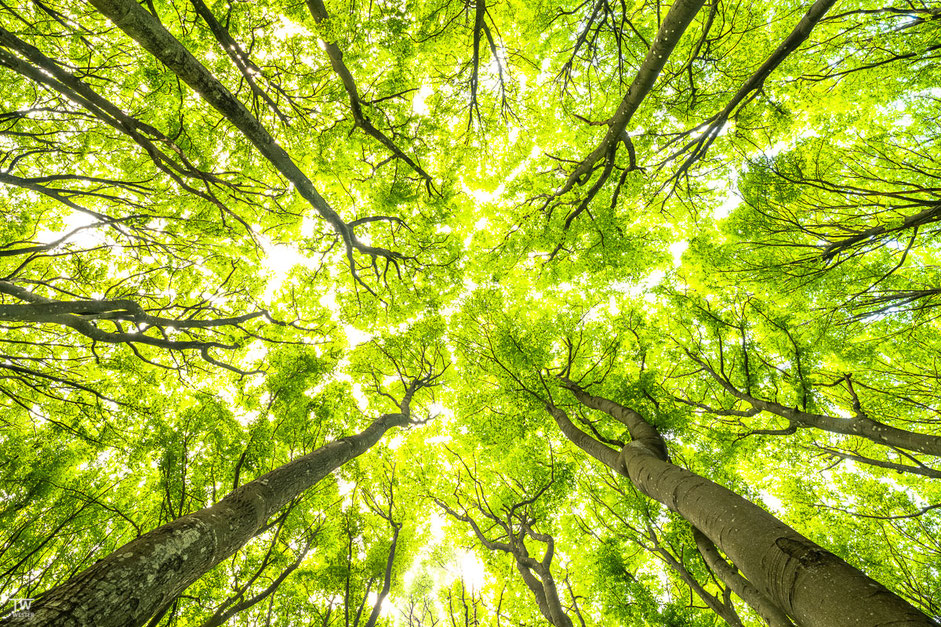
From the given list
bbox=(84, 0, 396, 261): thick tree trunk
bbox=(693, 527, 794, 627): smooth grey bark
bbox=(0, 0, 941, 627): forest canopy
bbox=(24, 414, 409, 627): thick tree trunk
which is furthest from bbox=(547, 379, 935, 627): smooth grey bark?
bbox=(84, 0, 396, 261): thick tree trunk

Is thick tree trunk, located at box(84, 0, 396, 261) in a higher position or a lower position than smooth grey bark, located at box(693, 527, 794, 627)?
higher

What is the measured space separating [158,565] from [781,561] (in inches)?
170

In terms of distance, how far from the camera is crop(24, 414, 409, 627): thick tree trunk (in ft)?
6.75

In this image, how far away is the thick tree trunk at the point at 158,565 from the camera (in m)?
2.06

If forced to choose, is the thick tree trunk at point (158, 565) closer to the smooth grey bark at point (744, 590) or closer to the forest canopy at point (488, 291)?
the forest canopy at point (488, 291)

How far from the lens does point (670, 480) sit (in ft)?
11.3

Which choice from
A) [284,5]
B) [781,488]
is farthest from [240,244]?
[781,488]

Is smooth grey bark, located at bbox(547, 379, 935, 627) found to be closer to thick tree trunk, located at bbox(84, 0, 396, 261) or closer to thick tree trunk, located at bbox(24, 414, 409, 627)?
thick tree trunk, located at bbox(24, 414, 409, 627)

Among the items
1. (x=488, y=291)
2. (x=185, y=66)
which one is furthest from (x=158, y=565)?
(x=488, y=291)

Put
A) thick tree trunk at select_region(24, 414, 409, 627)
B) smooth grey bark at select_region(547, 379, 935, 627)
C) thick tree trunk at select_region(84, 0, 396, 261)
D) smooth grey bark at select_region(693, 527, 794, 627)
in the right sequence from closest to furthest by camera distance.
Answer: smooth grey bark at select_region(547, 379, 935, 627), thick tree trunk at select_region(24, 414, 409, 627), thick tree trunk at select_region(84, 0, 396, 261), smooth grey bark at select_region(693, 527, 794, 627)

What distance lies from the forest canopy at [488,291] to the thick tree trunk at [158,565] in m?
0.07

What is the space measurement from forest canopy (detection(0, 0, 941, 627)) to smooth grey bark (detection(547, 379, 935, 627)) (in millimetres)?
146

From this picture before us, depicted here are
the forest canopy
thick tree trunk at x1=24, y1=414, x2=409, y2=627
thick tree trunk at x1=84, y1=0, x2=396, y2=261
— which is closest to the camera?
thick tree trunk at x1=24, y1=414, x2=409, y2=627

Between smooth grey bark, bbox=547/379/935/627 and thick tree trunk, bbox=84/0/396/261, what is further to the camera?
thick tree trunk, bbox=84/0/396/261
